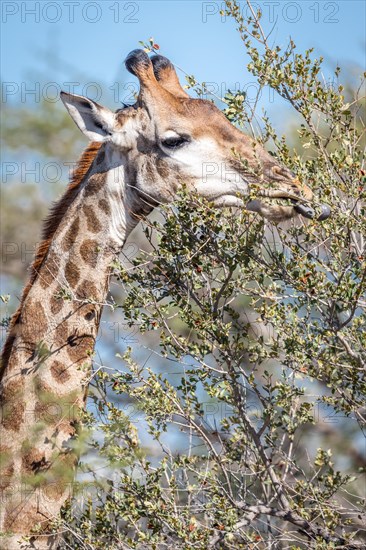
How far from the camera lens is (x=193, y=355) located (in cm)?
411

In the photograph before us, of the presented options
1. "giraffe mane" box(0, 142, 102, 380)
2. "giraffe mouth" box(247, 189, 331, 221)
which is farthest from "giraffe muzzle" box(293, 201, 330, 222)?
"giraffe mane" box(0, 142, 102, 380)

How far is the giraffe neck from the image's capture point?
13.5ft

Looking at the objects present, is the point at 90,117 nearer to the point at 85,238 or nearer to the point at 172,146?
the point at 172,146

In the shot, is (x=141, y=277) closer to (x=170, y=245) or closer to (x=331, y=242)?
(x=170, y=245)

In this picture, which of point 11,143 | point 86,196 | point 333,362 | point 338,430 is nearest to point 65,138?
point 11,143

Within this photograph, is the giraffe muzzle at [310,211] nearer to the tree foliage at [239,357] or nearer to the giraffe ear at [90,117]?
the tree foliage at [239,357]

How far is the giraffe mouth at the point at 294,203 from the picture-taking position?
392 centimetres

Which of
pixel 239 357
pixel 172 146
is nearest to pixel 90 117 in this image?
pixel 172 146

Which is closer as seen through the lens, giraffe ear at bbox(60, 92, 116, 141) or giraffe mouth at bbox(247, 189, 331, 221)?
giraffe mouth at bbox(247, 189, 331, 221)

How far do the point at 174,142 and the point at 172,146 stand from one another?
25mm

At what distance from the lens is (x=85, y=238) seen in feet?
14.9

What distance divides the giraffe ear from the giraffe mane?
0.13m

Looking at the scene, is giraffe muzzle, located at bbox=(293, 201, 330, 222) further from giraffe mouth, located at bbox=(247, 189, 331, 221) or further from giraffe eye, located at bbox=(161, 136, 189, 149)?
giraffe eye, located at bbox=(161, 136, 189, 149)

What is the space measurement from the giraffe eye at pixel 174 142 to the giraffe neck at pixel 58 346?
0.25m
